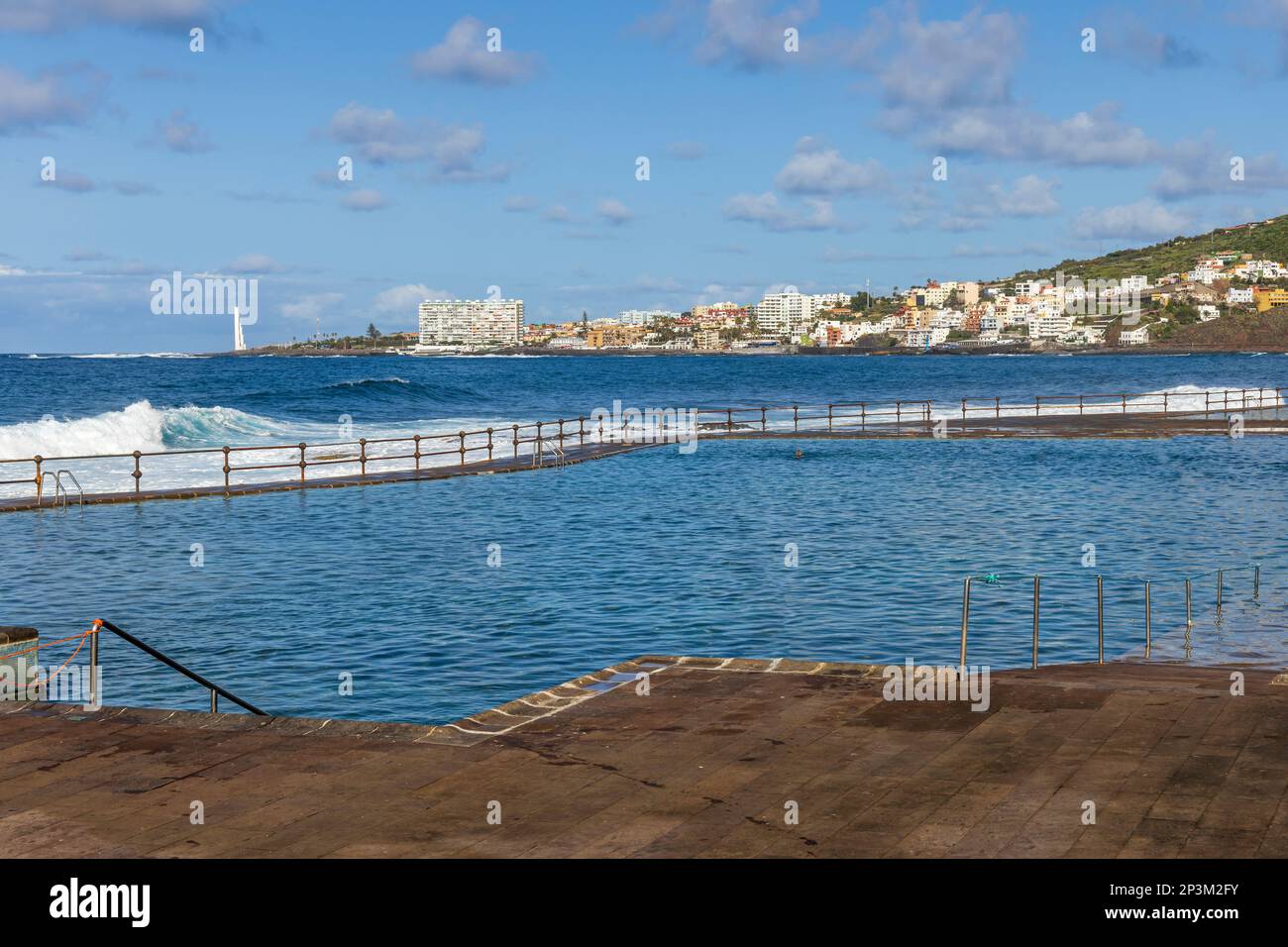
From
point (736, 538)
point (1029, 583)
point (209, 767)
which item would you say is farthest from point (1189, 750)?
point (736, 538)

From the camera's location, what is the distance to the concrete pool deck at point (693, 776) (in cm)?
769

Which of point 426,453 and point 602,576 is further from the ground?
point 426,453

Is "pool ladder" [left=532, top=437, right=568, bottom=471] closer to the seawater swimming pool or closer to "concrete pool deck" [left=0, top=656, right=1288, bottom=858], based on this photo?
the seawater swimming pool

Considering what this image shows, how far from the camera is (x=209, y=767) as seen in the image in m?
9.38

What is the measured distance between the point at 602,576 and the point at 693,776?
13.3 metres

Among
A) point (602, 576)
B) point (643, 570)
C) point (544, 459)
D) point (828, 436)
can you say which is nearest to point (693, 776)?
point (602, 576)

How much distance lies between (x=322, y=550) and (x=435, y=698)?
11.3 metres

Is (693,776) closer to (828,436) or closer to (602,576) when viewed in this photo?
(602,576)

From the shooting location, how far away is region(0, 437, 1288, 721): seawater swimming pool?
632 inches

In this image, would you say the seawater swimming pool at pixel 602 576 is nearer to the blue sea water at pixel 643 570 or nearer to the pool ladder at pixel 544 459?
the blue sea water at pixel 643 570

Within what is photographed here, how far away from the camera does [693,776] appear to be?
9062 millimetres

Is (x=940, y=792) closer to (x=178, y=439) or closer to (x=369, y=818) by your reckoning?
(x=369, y=818)

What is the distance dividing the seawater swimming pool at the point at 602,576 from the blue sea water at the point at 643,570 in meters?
0.08
